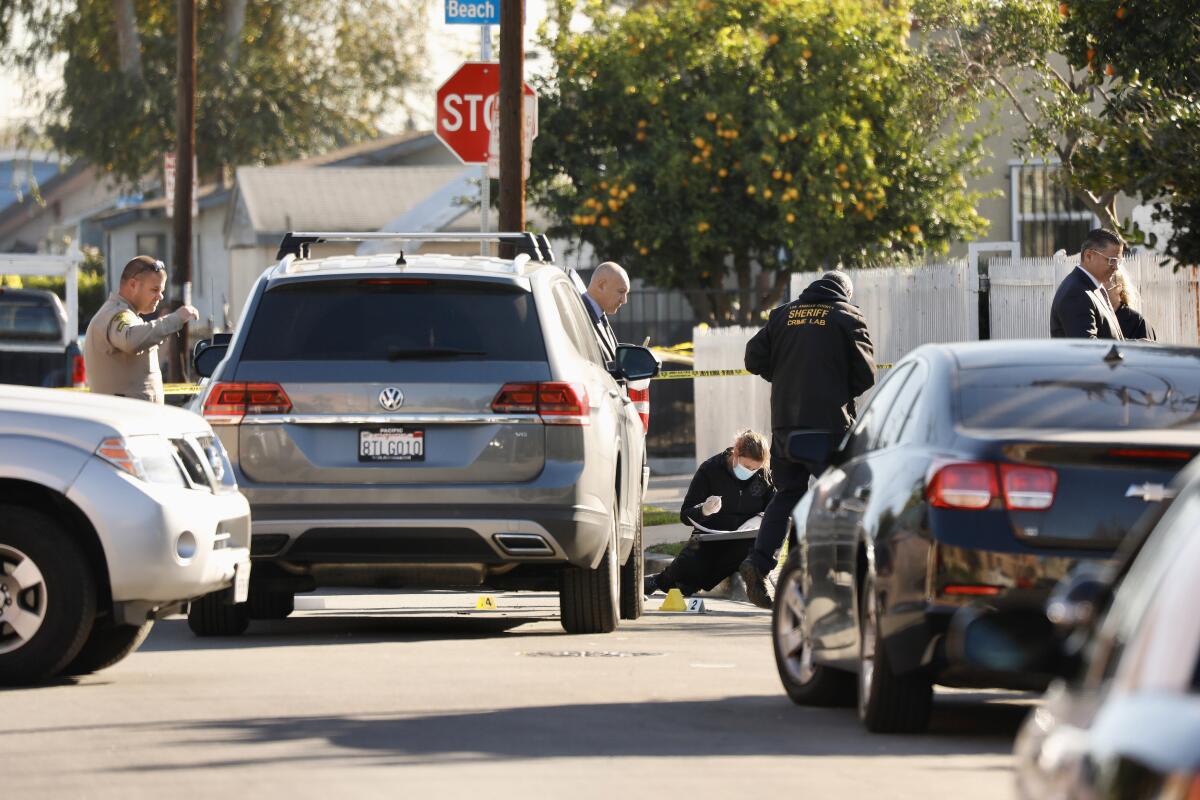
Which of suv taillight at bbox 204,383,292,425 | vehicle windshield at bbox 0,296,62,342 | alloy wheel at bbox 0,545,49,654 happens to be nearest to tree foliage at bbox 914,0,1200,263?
suv taillight at bbox 204,383,292,425

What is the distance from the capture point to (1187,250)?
12.6m

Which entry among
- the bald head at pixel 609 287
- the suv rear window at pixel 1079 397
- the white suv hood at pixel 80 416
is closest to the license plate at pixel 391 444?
the white suv hood at pixel 80 416

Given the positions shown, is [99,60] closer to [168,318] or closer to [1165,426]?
[168,318]

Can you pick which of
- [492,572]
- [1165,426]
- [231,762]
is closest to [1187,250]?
[492,572]

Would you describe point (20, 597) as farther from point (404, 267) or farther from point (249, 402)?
point (404, 267)

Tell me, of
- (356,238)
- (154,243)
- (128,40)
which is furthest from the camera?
(128,40)

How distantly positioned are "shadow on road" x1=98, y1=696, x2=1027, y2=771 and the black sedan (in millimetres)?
206

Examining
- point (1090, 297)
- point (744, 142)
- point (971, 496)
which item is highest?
point (744, 142)

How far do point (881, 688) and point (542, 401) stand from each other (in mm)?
3400

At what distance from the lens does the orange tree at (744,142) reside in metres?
30.1

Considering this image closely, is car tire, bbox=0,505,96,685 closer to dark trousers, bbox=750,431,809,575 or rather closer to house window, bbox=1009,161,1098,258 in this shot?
dark trousers, bbox=750,431,809,575

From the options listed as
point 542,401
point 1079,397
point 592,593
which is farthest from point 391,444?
point 1079,397

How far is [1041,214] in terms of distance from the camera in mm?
33312

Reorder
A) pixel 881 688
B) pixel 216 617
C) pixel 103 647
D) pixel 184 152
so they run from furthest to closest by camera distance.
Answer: pixel 184 152
pixel 216 617
pixel 103 647
pixel 881 688
